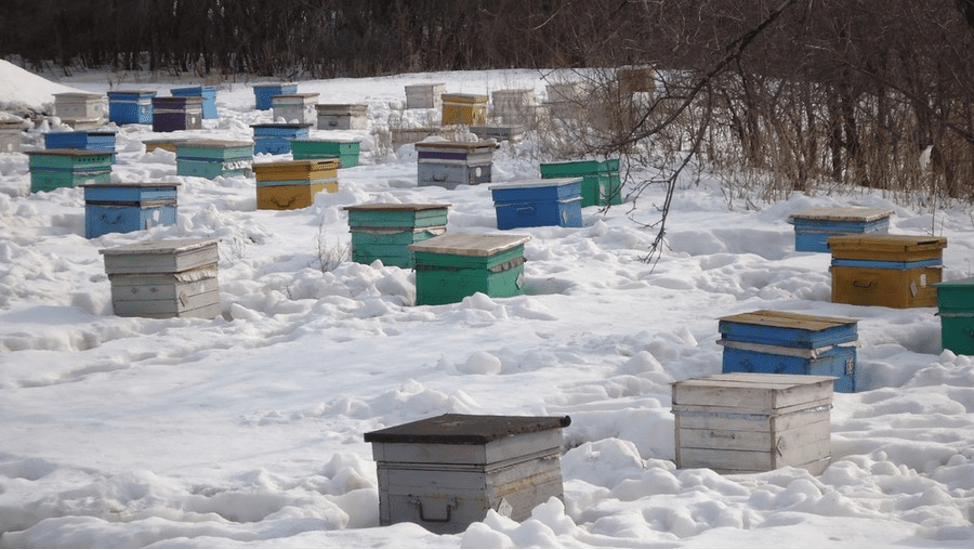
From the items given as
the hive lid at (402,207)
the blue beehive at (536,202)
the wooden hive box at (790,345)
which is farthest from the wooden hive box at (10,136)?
the wooden hive box at (790,345)

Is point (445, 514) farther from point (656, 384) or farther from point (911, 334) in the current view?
point (911, 334)

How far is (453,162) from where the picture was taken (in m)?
12.3

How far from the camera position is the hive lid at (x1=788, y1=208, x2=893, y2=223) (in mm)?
8312

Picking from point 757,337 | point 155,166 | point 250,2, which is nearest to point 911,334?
point 757,337

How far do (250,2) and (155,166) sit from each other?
21861mm

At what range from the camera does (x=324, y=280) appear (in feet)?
27.9

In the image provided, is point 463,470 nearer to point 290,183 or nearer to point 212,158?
point 290,183

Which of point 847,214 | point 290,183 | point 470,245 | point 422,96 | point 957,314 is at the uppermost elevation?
point 422,96

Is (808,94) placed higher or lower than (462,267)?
higher

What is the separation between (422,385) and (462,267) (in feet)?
6.68

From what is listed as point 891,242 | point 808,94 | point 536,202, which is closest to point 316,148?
point 536,202

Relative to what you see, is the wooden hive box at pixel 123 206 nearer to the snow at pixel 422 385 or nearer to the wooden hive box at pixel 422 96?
the snow at pixel 422 385

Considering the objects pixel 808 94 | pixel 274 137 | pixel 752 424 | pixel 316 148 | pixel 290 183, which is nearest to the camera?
pixel 752 424

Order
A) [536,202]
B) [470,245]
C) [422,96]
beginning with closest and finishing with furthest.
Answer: [470,245] < [536,202] < [422,96]
